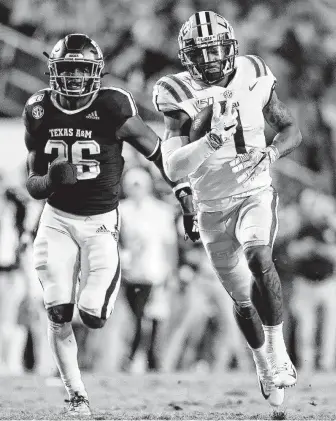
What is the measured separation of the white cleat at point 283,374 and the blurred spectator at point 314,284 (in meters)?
2.68

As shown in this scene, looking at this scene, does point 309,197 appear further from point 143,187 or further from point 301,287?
point 143,187

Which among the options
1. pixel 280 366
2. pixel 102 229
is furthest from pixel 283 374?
pixel 102 229

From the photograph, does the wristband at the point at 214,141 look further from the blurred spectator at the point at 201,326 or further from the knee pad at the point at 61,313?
the blurred spectator at the point at 201,326

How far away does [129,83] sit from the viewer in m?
6.64

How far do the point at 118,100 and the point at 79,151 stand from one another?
306mm

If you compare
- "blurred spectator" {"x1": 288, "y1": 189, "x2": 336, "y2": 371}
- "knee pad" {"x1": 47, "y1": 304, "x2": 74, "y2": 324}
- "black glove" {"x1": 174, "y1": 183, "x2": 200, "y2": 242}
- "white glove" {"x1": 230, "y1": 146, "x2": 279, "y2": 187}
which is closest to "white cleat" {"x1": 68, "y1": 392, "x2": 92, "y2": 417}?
"knee pad" {"x1": 47, "y1": 304, "x2": 74, "y2": 324}

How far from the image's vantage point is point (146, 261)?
21.1ft

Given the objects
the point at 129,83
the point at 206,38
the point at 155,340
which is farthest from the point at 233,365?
the point at 206,38

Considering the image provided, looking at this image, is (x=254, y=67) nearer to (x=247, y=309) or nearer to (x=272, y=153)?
(x=272, y=153)

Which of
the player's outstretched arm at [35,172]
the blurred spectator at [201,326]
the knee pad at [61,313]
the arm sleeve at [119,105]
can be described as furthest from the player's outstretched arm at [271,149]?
the blurred spectator at [201,326]

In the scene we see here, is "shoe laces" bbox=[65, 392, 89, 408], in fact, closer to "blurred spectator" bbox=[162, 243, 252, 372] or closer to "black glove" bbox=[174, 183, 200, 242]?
"black glove" bbox=[174, 183, 200, 242]

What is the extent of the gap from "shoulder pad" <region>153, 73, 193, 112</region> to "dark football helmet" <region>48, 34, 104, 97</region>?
31 cm

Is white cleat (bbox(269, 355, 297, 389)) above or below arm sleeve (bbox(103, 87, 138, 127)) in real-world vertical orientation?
below

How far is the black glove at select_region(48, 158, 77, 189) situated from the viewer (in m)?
3.99
